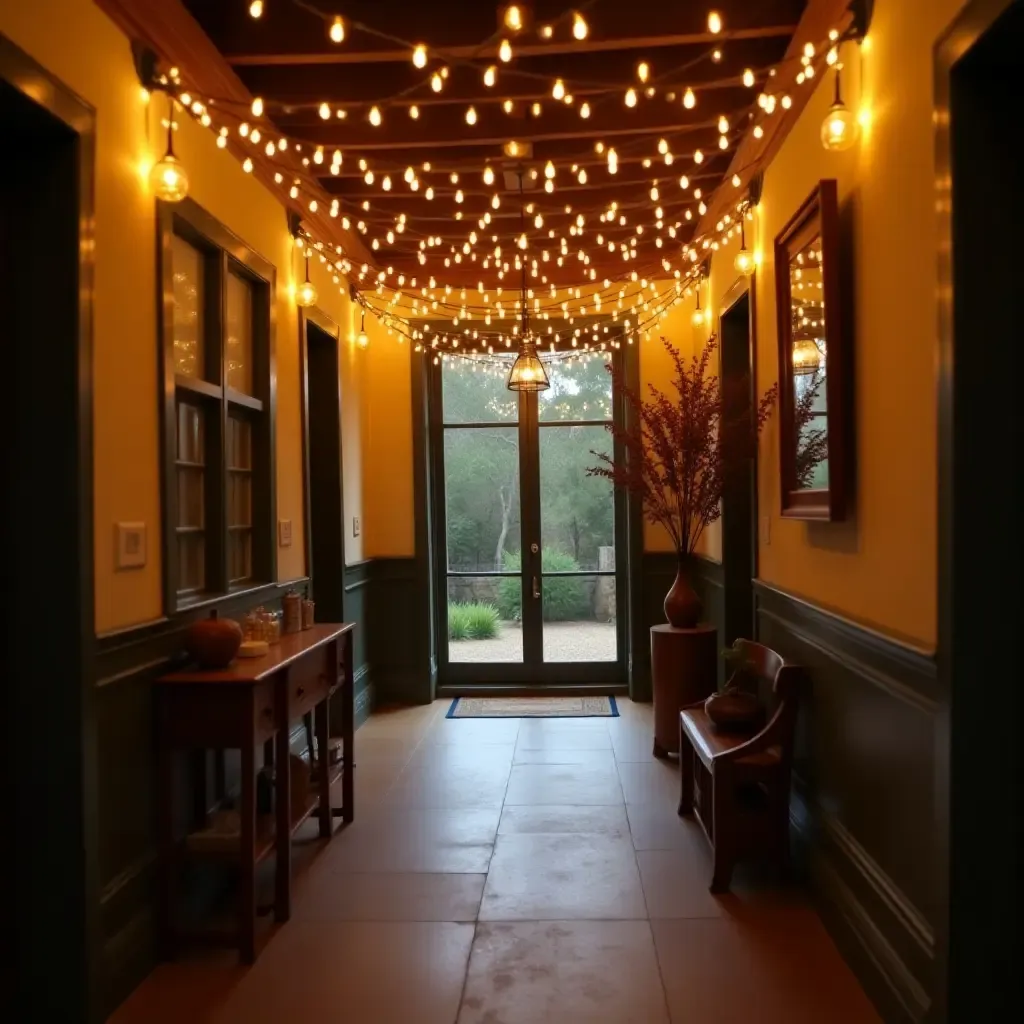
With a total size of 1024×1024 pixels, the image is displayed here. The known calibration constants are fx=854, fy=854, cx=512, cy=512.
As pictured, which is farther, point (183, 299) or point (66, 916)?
point (183, 299)

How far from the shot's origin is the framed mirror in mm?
2678

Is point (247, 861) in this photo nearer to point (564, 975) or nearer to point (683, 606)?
point (564, 975)

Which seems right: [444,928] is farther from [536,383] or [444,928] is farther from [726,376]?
[726,376]

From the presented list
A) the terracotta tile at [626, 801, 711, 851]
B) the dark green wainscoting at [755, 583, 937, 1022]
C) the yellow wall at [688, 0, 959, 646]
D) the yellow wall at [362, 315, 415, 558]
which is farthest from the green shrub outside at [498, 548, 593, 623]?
the yellow wall at [688, 0, 959, 646]

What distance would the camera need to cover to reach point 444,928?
112 inches

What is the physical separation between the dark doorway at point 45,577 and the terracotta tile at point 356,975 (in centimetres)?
48

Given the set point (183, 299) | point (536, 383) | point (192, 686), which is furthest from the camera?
point (536, 383)

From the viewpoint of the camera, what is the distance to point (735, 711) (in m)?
3.42

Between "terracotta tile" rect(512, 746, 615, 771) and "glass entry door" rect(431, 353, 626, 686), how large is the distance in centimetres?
143

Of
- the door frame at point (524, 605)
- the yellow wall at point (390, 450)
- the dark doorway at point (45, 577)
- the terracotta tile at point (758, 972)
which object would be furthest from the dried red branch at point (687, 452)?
the dark doorway at point (45, 577)

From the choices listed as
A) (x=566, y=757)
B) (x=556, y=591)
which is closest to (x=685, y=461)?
(x=566, y=757)

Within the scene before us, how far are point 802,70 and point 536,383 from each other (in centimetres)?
207

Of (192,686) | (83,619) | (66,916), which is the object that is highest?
(83,619)

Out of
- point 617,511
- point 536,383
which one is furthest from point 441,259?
point 617,511
